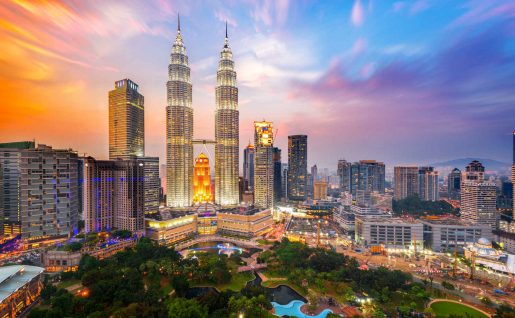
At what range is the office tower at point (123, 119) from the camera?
73.6 m

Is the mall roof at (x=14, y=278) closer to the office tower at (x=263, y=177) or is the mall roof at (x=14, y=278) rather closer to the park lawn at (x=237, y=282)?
the park lawn at (x=237, y=282)

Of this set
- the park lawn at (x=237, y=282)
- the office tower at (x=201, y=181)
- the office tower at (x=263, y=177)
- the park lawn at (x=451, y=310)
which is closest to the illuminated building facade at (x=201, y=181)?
the office tower at (x=201, y=181)

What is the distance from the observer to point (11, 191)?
170 feet

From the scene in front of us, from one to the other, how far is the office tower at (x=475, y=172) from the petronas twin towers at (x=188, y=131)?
205 ft

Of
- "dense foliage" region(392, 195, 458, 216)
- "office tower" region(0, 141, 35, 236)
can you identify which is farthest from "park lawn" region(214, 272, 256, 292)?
"dense foliage" region(392, 195, 458, 216)

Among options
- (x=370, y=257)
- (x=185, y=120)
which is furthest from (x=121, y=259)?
(x=185, y=120)

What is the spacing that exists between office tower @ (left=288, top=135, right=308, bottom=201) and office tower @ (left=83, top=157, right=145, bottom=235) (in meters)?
72.8

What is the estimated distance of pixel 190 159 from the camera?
80188mm

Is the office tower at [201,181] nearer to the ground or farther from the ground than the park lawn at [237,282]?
farther from the ground

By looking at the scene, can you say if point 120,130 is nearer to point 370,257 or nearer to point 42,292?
point 42,292

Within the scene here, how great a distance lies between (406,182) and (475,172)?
1591 inches

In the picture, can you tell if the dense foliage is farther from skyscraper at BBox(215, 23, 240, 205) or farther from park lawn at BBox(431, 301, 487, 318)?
park lawn at BBox(431, 301, 487, 318)

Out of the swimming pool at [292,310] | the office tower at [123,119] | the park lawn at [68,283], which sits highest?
the office tower at [123,119]

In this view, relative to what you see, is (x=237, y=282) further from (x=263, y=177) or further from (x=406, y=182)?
(x=406, y=182)
